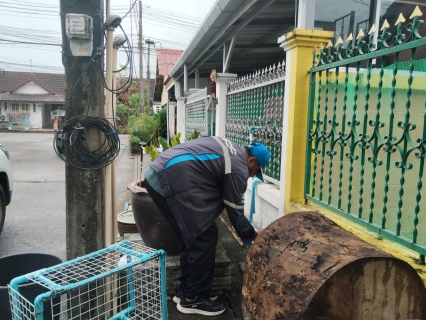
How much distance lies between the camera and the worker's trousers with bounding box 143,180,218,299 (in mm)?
2869

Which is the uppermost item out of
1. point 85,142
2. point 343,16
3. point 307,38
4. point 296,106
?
point 343,16

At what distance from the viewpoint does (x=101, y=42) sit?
2646 mm

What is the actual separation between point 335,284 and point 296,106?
1.81 meters

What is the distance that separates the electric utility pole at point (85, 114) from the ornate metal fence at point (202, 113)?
373 cm

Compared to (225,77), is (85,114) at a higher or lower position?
lower

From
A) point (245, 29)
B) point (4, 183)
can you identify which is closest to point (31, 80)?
point (4, 183)

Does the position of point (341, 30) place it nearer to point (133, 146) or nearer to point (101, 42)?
point (101, 42)

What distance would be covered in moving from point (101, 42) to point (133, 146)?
14586 mm

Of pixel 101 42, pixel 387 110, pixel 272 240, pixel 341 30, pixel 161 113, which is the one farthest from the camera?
pixel 161 113

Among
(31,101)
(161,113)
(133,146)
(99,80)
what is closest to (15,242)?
(99,80)

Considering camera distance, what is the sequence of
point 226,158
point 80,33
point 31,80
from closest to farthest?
point 80,33
point 226,158
point 31,80

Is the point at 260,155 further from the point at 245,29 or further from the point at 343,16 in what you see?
the point at 245,29

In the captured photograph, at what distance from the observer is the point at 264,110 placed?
415 cm

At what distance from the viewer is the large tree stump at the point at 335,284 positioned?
169 cm
